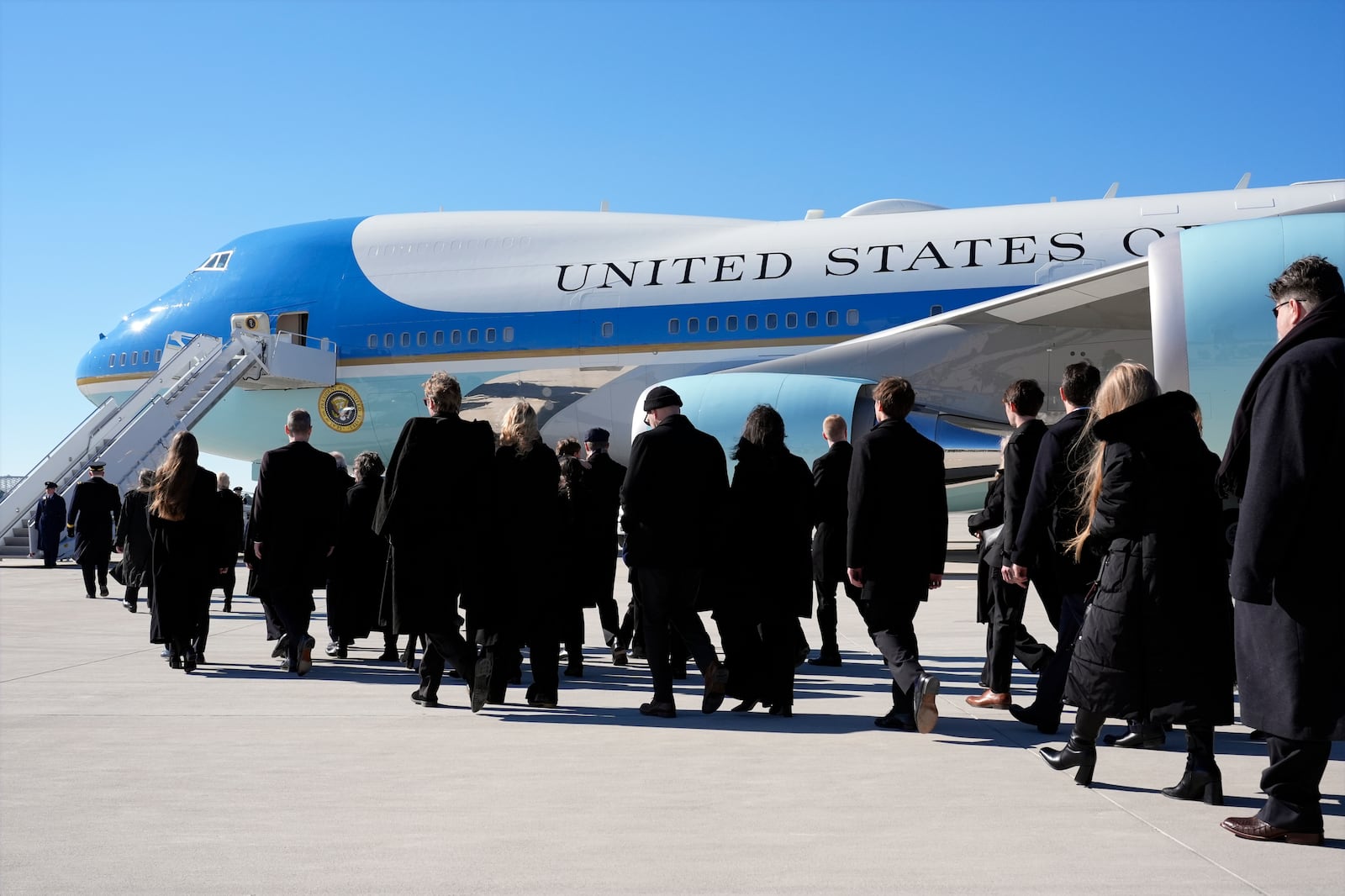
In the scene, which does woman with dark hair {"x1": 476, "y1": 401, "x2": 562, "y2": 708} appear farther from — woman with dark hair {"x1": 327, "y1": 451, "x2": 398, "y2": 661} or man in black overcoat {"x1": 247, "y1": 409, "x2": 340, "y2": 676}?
woman with dark hair {"x1": 327, "y1": 451, "x2": 398, "y2": 661}

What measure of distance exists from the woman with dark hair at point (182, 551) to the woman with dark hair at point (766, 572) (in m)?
3.41

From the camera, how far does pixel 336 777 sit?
4.25m

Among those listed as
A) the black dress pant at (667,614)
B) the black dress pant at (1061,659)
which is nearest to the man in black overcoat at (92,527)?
the black dress pant at (667,614)

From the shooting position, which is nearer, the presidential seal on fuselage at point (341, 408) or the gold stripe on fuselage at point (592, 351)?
the gold stripe on fuselage at point (592, 351)

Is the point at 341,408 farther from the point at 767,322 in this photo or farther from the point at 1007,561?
the point at 1007,561

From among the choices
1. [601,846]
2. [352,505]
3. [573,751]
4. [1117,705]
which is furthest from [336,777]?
[352,505]

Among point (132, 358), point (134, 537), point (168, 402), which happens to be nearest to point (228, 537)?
point (134, 537)

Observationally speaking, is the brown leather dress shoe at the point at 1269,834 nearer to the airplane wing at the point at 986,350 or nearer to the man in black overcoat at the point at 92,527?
the airplane wing at the point at 986,350

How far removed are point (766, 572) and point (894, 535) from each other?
70cm

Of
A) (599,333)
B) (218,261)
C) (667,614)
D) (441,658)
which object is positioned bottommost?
(441,658)

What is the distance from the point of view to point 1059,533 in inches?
199

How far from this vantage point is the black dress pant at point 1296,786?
339cm

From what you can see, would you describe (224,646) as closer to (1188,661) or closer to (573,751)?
(573,751)

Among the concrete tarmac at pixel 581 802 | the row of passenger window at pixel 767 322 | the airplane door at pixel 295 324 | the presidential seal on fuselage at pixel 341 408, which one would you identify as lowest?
the concrete tarmac at pixel 581 802
